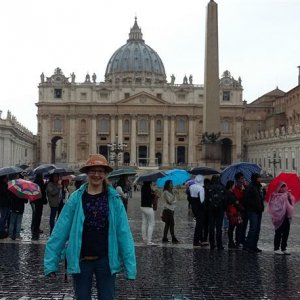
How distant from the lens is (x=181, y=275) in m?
8.08

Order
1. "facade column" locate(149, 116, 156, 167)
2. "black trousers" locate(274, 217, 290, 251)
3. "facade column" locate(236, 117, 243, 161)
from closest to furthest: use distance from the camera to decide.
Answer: "black trousers" locate(274, 217, 290, 251)
"facade column" locate(236, 117, 243, 161)
"facade column" locate(149, 116, 156, 167)

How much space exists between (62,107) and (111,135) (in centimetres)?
746

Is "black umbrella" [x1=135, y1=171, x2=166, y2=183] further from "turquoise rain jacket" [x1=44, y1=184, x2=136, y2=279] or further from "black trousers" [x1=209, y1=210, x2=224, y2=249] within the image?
"turquoise rain jacket" [x1=44, y1=184, x2=136, y2=279]

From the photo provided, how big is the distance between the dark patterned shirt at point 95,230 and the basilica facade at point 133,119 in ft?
250

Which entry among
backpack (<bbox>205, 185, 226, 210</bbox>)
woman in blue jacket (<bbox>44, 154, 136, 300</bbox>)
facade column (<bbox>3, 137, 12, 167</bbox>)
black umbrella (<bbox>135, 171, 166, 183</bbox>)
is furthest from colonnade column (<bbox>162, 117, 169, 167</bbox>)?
woman in blue jacket (<bbox>44, 154, 136, 300</bbox>)

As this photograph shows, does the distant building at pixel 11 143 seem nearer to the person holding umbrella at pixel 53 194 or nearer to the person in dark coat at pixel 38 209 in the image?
the person in dark coat at pixel 38 209

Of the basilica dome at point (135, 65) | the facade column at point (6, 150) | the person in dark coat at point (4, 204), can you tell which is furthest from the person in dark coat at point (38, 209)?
the basilica dome at point (135, 65)

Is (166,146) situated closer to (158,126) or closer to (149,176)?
(158,126)

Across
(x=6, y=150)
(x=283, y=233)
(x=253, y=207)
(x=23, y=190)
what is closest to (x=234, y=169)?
(x=253, y=207)

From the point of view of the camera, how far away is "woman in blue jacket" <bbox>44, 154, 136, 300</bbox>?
14.9 feet

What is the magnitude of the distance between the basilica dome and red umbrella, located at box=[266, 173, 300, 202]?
295ft

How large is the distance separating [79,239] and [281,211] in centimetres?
663

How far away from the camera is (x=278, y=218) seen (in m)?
10.5

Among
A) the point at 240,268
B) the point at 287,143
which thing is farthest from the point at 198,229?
the point at 287,143
